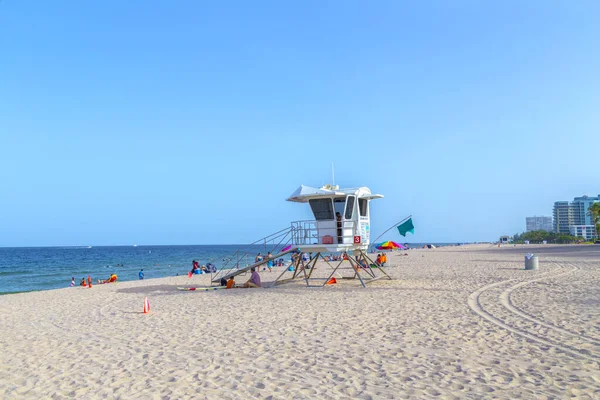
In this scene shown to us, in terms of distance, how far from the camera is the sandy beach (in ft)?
20.9

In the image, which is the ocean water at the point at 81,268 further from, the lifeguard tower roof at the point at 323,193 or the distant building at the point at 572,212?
the distant building at the point at 572,212

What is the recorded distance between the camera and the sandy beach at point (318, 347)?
638cm

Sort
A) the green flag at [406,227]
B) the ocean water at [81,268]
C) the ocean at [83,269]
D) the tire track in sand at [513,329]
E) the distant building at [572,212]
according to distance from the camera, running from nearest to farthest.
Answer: the tire track in sand at [513,329]
the green flag at [406,227]
the ocean at [83,269]
the ocean water at [81,268]
the distant building at [572,212]

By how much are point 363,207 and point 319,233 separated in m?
2.20

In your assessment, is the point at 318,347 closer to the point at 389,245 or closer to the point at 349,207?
the point at 349,207

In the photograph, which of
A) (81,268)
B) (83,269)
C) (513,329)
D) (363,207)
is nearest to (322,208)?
(363,207)

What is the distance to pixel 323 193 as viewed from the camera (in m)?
17.3

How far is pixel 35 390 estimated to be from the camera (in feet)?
22.0

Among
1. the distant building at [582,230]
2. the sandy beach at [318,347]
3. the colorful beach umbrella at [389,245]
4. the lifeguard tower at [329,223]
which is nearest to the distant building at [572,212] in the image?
the distant building at [582,230]

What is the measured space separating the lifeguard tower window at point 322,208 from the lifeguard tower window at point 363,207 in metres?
1.31

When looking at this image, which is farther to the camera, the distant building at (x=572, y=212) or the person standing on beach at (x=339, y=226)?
the distant building at (x=572, y=212)

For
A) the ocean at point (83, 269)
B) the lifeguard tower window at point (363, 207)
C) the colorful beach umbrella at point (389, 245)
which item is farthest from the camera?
the ocean at point (83, 269)

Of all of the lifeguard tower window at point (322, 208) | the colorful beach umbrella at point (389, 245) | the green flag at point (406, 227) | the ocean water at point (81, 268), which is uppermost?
the lifeguard tower window at point (322, 208)

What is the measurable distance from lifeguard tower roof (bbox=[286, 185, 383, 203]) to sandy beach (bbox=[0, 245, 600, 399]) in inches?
157
